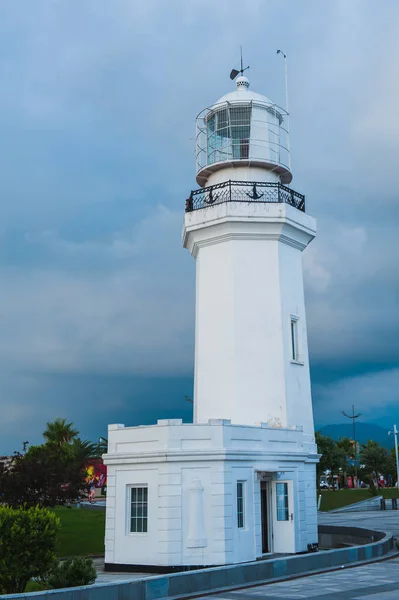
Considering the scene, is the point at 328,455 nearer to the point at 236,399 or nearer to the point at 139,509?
the point at 236,399

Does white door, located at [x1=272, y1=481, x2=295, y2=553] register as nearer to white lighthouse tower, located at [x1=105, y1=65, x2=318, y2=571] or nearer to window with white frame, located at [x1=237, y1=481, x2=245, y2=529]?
white lighthouse tower, located at [x1=105, y1=65, x2=318, y2=571]

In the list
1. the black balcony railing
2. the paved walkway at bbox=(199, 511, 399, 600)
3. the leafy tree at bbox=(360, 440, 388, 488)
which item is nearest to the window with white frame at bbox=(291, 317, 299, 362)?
the black balcony railing

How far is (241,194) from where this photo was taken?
79.3ft

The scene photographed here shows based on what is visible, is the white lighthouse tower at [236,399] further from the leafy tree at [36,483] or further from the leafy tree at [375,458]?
the leafy tree at [375,458]

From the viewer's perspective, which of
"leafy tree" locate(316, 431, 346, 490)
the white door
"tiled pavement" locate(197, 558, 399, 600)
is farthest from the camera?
"leafy tree" locate(316, 431, 346, 490)

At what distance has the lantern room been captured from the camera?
81.4 ft

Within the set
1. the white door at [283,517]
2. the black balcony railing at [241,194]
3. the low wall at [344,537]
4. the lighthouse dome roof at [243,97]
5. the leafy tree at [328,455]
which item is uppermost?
the lighthouse dome roof at [243,97]

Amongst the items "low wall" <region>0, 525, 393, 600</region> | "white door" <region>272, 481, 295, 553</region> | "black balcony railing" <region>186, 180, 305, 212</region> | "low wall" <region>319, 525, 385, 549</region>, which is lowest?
"low wall" <region>0, 525, 393, 600</region>

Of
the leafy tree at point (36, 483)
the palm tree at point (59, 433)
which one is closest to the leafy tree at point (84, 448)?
the palm tree at point (59, 433)

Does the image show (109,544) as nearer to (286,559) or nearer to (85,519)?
(286,559)

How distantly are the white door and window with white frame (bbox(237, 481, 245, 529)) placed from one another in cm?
192

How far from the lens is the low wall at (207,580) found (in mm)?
13211

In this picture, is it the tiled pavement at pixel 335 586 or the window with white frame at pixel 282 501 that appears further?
the window with white frame at pixel 282 501

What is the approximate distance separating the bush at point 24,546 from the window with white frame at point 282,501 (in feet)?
30.2
